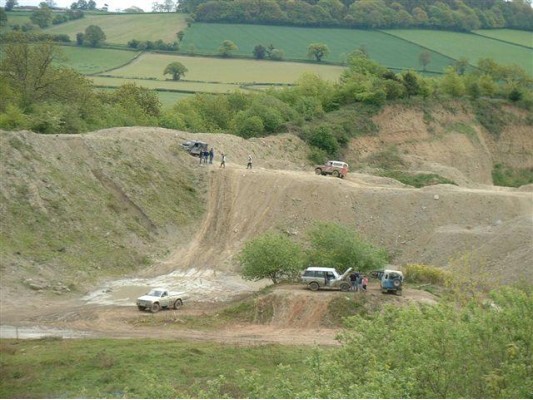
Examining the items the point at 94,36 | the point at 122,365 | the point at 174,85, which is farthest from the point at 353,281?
the point at 94,36

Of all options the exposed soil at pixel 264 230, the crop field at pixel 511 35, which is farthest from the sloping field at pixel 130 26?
the exposed soil at pixel 264 230

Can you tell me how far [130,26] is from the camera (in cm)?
13375

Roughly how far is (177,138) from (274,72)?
53.9 metres

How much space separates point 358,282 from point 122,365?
1488 centimetres

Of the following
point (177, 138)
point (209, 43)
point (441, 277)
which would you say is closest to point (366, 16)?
point (209, 43)

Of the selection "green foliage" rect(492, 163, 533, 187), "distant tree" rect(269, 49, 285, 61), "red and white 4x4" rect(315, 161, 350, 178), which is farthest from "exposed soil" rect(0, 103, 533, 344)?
"distant tree" rect(269, 49, 285, 61)

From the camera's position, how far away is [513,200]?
58156mm

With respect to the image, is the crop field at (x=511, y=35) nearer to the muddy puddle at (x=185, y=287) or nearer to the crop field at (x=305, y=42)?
the crop field at (x=305, y=42)

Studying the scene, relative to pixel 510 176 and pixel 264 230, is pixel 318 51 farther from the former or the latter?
pixel 264 230

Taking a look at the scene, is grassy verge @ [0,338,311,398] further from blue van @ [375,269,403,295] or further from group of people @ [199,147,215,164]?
group of people @ [199,147,215,164]

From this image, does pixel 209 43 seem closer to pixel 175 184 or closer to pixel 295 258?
pixel 175 184

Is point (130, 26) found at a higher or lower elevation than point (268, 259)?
higher

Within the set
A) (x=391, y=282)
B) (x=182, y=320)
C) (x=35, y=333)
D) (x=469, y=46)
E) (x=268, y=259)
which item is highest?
(x=469, y=46)

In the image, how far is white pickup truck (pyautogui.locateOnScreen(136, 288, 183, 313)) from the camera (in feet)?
139
